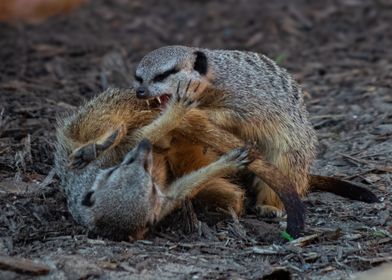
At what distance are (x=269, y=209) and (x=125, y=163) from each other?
1.36 m

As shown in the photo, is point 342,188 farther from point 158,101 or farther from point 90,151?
point 90,151

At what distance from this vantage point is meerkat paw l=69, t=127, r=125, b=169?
17.2 feet

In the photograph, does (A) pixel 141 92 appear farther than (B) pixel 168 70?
No

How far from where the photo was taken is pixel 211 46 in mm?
10695

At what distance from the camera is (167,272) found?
467 centimetres

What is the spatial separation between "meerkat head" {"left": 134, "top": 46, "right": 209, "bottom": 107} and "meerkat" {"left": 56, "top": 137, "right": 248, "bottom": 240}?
0.49 m

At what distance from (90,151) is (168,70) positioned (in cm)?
91

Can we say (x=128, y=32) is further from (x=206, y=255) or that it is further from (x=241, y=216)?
(x=206, y=255)

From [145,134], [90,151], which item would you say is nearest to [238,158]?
[145,134]

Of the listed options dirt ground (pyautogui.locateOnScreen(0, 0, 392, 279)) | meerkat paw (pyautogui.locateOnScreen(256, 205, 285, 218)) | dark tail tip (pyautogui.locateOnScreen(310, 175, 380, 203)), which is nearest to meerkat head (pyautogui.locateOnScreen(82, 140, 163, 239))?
dirt ground (pyautogui.locateOnScreen(0, 0, 392, 279))

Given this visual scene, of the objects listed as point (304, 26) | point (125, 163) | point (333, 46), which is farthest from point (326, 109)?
point (125, 163)

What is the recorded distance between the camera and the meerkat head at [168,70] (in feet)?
18.8

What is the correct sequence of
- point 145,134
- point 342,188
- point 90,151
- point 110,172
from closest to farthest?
1. point 110,172
2. point 90,151
3. point 145,134
4. point 342,188

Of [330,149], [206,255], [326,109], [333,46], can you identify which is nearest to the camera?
[206,255]
